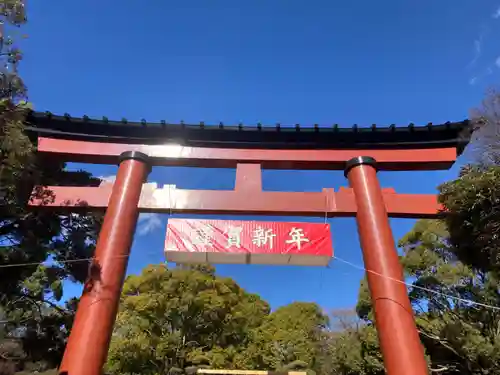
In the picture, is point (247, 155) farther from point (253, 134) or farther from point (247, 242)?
point (247, 242)

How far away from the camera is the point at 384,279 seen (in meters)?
5.91

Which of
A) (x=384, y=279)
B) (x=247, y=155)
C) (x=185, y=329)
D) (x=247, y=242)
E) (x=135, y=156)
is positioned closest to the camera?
(x=384, y=279)

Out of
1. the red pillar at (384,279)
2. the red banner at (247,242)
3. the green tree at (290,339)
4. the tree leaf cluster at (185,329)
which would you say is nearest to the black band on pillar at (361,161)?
the red pillar at (384,279)

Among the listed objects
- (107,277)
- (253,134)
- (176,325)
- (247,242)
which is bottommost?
(107,277)

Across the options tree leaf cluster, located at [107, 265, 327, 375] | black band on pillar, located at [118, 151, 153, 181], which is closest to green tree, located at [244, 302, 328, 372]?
tree leaf cluster, located at [107, 265, 327, 375]

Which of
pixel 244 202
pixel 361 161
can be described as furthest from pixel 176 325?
pixel 361 161

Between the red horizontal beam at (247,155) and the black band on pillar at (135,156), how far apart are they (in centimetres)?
20

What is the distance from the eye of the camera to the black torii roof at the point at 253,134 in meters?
7.76

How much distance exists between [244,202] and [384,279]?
293 centimetres

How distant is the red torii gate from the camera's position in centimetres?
553

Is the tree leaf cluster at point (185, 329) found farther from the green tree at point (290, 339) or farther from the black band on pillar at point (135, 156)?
the black band on pillar at point (135, 156)

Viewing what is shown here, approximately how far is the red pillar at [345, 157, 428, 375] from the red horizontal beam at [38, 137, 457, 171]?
1.79 ft

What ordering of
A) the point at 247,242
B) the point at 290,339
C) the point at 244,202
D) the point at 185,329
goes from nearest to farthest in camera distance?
the point at 247,242, the point at 244,202, the point at 185,329, the point at 290,339

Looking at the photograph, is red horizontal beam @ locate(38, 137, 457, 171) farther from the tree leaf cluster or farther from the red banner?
the tree leaf cluster
